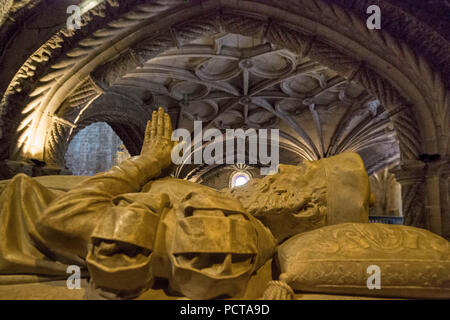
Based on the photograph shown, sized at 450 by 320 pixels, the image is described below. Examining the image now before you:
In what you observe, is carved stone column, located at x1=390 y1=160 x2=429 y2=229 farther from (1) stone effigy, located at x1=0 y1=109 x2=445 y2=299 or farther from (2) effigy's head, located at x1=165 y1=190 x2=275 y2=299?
(2) effigy's head, located at x1=165 y1=190 x2=275 y2=299

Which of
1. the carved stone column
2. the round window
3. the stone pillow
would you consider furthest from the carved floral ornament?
the round window

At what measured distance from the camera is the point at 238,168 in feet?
51.4

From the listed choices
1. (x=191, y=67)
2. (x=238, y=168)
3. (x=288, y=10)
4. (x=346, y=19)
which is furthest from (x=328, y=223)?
(x=238, y=168)

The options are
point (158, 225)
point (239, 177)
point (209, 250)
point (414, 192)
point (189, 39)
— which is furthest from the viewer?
point (239, 177)

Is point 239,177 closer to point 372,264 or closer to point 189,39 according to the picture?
point 189,39

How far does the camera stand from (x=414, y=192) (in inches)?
159

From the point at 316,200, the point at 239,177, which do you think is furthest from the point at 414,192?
the point at 239,177

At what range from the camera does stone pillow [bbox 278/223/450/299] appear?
119 centimetres

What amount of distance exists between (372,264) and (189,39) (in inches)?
175

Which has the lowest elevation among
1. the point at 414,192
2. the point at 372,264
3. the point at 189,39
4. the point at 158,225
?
the point at 372,264

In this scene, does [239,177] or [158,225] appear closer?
[158,225]

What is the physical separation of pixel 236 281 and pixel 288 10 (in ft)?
13.9
